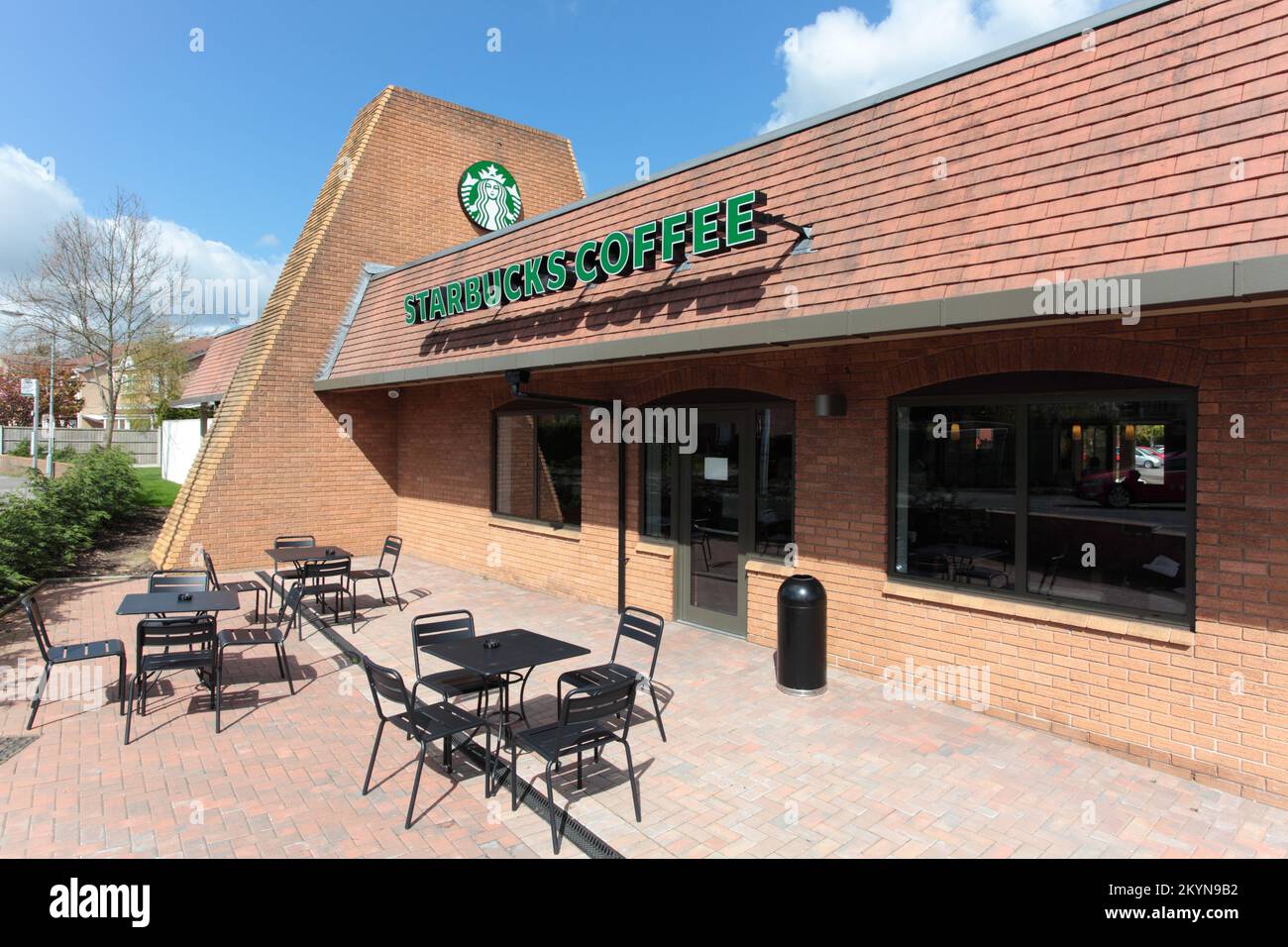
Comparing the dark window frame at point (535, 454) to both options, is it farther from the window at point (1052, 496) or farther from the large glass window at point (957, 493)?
the window at point (1052, 496)

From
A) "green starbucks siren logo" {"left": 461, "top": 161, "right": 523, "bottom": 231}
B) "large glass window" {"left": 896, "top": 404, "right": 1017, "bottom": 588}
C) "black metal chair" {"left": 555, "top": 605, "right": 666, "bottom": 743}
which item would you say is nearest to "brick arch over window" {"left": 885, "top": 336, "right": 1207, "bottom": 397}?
"large glass window" {"left": 896, "top": 404, "right": 1017, "bottom": 588}

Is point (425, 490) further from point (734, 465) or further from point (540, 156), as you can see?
point (540, 156)

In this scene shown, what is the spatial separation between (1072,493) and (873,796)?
2777 millimetres

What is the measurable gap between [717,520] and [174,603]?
17.9 feet

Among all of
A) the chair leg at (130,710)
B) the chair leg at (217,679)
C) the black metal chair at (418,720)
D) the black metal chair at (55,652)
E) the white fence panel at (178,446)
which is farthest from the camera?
the white fence panel at (178,446)

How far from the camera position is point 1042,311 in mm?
4656

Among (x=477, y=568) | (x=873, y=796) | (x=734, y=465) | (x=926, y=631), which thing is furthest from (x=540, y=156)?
(x=873, y=796)

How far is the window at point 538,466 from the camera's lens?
10609 millimetres

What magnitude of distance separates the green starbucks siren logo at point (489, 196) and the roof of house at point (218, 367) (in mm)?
10159

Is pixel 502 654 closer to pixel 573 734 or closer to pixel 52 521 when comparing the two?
pixel 573 734


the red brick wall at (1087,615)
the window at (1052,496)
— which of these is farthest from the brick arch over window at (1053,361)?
the window at (1052,496)

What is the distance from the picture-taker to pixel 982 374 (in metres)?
5.99

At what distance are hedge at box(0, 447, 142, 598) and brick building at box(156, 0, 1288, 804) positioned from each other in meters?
6.35

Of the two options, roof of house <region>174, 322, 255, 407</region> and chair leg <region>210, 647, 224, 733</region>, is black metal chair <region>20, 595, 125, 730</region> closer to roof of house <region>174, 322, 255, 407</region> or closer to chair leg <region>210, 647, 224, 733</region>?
chair leg <region>210, 647, 224, 733</region>
